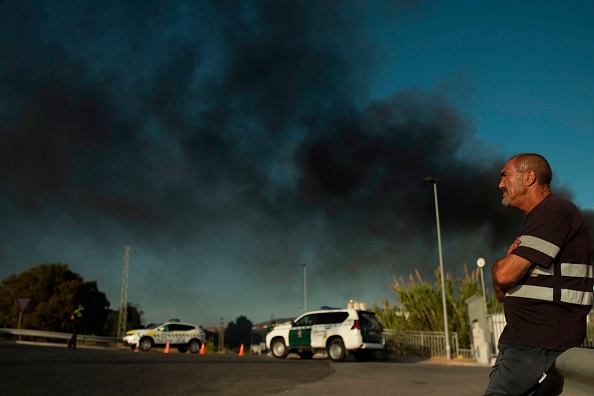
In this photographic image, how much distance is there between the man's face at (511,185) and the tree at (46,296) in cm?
4984

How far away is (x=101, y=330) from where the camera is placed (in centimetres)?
5562

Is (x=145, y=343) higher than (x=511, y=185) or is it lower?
lower

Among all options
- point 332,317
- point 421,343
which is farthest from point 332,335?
point 421,343

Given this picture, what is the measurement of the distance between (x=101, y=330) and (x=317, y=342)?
4229cm

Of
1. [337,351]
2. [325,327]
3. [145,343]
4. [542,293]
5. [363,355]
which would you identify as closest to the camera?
[542,293]

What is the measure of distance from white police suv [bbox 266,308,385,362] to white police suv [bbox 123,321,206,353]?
812cm

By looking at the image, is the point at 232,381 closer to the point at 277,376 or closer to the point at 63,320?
the point at 277,376

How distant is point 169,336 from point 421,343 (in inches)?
496

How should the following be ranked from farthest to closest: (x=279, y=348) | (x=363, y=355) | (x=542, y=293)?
(x=279, y=348) → (x=363, y=355) → (x=542, y=293)

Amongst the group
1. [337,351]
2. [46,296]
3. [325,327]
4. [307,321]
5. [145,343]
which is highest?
[46,296]

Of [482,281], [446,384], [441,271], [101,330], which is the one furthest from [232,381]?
[101,330]

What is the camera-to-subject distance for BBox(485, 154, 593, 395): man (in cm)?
234

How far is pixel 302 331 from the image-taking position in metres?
20.4

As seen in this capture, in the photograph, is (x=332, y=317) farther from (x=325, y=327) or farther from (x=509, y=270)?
(x=509, y=270)
